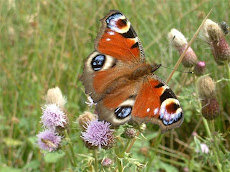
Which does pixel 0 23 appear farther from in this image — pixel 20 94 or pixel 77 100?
pixel 77 100

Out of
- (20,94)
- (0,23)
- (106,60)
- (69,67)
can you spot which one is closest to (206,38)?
(106,60)

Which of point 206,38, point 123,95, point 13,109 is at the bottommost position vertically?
point 13,109

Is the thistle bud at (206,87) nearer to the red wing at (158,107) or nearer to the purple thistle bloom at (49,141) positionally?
the red wing at (158,107)

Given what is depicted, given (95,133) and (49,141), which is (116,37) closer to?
(95,133)

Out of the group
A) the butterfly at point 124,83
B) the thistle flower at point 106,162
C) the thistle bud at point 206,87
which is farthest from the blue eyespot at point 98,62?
the thistle bud at point 206,87

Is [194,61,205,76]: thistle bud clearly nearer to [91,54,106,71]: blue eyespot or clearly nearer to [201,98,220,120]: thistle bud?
[201,98,220,120]: thistle bud

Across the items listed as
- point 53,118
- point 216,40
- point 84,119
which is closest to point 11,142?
point 53,118
